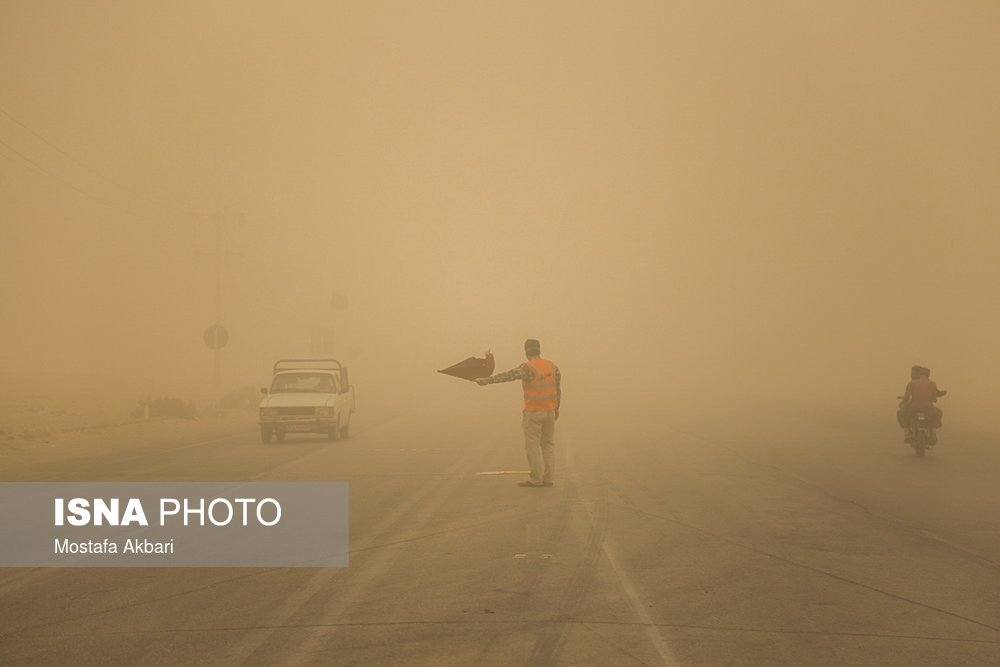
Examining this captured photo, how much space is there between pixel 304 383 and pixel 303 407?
202cm

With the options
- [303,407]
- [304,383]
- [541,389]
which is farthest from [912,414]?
[304,383]

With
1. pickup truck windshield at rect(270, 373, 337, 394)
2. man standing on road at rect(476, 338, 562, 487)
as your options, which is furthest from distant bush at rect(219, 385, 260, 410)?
man standing on road at rect(476, 338, 562, 487)

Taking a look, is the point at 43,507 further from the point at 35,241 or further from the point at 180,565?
the point at 35,241

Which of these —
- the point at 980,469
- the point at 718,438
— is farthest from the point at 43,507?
the point at 718,438

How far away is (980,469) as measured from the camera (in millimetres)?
20359

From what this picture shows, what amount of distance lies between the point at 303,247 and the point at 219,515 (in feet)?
546

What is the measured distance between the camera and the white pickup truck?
26.2 m

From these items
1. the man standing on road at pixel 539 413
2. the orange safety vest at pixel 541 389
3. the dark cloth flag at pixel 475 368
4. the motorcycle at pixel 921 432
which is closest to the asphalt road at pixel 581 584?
the man standing on road at pixel 539 413

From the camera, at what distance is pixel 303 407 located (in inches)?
1036

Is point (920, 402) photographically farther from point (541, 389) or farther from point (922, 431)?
point (541, 389)

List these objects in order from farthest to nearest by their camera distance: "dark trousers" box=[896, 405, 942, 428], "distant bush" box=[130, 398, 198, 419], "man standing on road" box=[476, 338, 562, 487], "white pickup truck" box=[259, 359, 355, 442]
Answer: "distant bush" box=[130, 398, 198, 419]
"white pickup truck" box=[259, 359, 355, 442]
"dark trousers" box=[896, 405, 942, 428]
"man standing on road" box=[476, 338, 562, 487]

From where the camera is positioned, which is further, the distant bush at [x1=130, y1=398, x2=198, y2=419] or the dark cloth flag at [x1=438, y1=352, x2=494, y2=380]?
the distant bush at [x1=130, y1=398, x2=198, y2=419]

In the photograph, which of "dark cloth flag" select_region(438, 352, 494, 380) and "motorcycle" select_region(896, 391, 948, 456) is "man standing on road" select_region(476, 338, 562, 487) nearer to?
"dark cloth flag" select_region(438, 352, 494, 380)

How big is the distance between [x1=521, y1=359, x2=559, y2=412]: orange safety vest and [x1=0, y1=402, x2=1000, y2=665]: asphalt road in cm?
126
